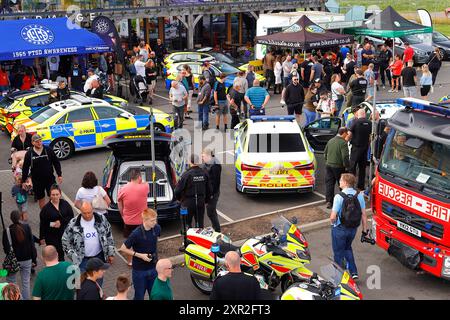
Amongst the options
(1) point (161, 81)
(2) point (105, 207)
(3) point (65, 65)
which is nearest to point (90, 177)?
(2) point (105, 207)

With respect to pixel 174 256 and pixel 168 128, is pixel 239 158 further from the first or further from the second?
pixel 168 128

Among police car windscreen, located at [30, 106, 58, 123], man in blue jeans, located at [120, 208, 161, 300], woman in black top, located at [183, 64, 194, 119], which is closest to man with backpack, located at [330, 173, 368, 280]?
man in blue jeans, located at [120, 208, 161, 300]

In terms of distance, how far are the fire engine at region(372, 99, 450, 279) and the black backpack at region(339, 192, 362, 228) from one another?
76cm

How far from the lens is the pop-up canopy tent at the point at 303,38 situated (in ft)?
82.8

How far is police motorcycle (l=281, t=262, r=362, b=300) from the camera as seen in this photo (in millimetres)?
7773

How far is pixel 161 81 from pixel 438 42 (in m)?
13.6

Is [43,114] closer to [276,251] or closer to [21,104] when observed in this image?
[21,104]

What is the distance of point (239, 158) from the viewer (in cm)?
1401

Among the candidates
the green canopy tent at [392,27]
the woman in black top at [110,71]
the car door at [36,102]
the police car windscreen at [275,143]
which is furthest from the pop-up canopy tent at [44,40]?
the police car windscreen at [275,143]

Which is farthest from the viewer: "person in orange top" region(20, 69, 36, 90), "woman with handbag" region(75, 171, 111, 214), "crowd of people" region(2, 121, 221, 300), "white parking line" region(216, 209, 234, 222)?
"person in orange top" region(20, 69, 36, 90)

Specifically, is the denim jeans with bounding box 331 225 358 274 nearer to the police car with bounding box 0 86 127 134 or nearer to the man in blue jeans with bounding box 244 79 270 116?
the man in blue jeans with bounding box 244 79 270 116

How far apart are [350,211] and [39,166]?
5.82 meters

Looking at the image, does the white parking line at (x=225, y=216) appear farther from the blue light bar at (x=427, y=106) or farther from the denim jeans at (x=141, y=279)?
the denim jeans at (x=141, y=279)

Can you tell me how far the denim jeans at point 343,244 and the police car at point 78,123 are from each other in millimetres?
8803
